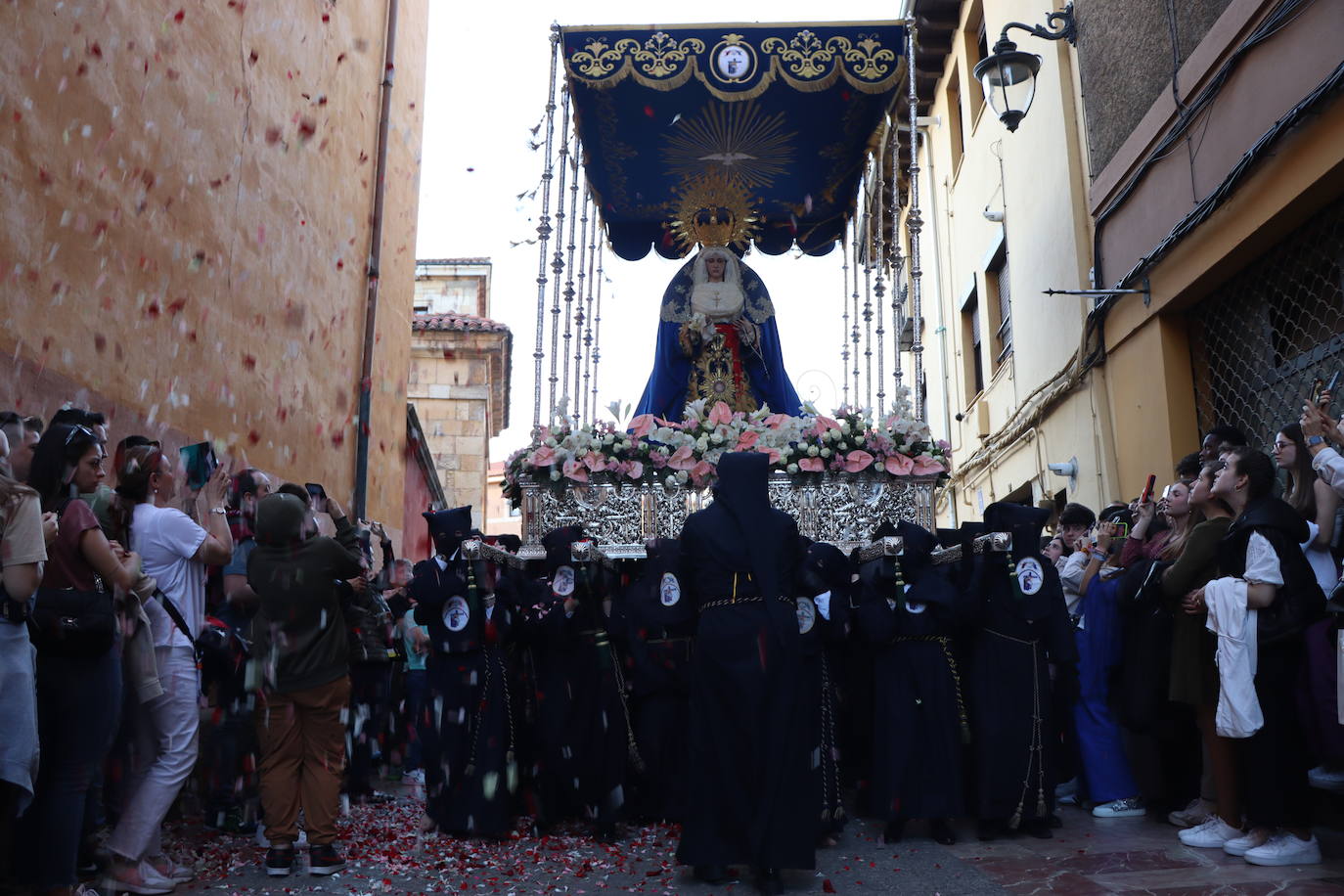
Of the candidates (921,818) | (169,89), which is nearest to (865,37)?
(169,89)

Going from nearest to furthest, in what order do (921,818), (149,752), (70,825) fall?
(70,825), (149,752), (921,818)

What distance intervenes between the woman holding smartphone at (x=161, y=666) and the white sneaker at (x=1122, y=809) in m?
4.53

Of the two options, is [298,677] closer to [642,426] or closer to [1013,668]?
[642,426]

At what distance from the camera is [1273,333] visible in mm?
6980

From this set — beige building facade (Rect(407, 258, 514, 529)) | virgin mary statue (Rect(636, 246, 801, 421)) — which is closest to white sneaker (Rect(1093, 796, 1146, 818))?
virgin mary statue (Rect(636, 246, 801, 421))

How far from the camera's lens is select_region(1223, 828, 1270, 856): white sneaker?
15.0ft

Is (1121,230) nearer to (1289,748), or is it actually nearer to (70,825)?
(1289,748)

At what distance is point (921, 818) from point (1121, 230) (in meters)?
5.55

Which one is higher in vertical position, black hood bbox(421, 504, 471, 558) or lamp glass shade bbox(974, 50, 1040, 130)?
lamp glass shade bbox(974, 50, 1040, 130)

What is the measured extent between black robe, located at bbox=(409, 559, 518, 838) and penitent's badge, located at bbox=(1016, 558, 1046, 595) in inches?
104

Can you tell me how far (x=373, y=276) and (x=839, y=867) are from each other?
305 inches

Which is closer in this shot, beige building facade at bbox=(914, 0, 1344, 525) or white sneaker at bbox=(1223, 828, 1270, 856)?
white sneaker at bbox=(1223, 828, 1270, 856)

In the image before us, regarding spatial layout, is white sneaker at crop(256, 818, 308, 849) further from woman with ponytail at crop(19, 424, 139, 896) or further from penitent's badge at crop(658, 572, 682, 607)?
penitent's badge at crop(658, 572, 682, 607)

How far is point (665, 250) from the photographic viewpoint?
34.6 feet
